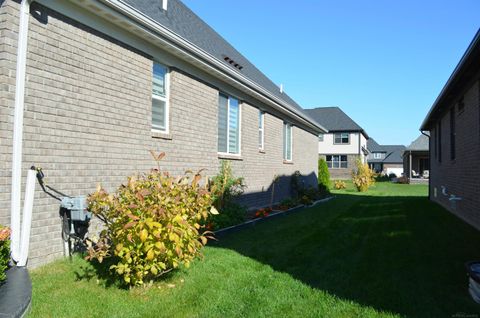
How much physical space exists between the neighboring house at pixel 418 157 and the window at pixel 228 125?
1198 inches

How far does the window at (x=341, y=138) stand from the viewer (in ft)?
147

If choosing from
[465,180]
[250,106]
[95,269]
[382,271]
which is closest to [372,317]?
[382,271]

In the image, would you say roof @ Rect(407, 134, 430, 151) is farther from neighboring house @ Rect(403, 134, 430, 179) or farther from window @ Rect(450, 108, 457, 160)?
window @ Rect(450, 108, 457, 160)

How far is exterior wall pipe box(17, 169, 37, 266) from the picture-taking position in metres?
5.00

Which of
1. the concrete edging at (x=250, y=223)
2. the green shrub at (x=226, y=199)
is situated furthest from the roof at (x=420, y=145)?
the green shrub at (x=226, y=199)

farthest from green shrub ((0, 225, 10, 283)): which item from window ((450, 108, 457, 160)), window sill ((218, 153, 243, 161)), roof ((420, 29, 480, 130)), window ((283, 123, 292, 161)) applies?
window ((283, 123, 292, 161))

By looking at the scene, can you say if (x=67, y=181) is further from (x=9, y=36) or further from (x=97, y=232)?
(x=9, y=36)

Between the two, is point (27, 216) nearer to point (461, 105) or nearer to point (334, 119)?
point (461, 105)

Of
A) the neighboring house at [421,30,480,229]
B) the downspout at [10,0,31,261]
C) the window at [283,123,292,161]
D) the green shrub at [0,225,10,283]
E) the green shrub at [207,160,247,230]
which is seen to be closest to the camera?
the green shrub at [0,225,10,283]

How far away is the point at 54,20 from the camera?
5688 mm

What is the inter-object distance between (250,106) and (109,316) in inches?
384

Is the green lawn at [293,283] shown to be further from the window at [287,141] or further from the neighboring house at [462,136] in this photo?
the window at [287,141]

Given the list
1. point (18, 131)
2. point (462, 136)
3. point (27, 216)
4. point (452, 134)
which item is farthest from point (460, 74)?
point (27, 216)

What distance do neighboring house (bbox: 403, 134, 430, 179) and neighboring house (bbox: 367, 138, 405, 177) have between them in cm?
2527
